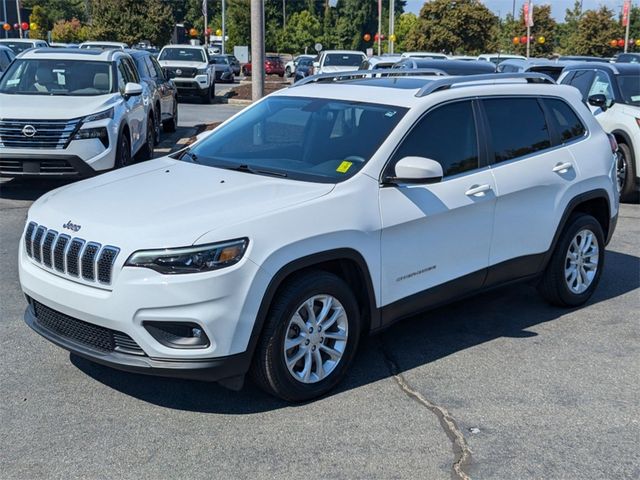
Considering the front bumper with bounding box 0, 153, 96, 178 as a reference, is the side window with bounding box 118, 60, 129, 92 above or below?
above

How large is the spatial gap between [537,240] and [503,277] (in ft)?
1.40

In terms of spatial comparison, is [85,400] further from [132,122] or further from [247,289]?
[132,122]

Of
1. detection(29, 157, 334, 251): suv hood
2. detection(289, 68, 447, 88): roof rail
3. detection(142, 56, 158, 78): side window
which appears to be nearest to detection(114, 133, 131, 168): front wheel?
detection(142, 56, 158, 78): side window

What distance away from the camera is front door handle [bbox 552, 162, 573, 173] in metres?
6.02

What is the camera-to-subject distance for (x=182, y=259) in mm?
4047

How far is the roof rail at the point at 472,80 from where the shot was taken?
536 cm

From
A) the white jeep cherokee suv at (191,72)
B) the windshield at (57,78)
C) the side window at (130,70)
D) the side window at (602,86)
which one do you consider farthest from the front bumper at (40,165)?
the white jeep cherokee suv at (191,72)

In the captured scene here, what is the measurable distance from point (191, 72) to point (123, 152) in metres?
15.6

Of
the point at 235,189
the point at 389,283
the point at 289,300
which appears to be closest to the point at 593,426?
the point at 389,283

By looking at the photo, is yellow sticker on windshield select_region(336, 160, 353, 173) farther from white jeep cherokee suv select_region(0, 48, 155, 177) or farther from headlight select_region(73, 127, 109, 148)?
headlight select_region(73, 127, 109, 148)

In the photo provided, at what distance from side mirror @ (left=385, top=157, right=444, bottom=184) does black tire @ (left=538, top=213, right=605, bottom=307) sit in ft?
6.02

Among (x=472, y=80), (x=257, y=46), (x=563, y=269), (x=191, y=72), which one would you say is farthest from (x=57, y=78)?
(x=191, y=72)

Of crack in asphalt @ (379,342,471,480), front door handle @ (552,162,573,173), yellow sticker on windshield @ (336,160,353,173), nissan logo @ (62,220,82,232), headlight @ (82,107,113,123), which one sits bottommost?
crack in asphalt @ (379,342,471,480)

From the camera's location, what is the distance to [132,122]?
1149 cm
